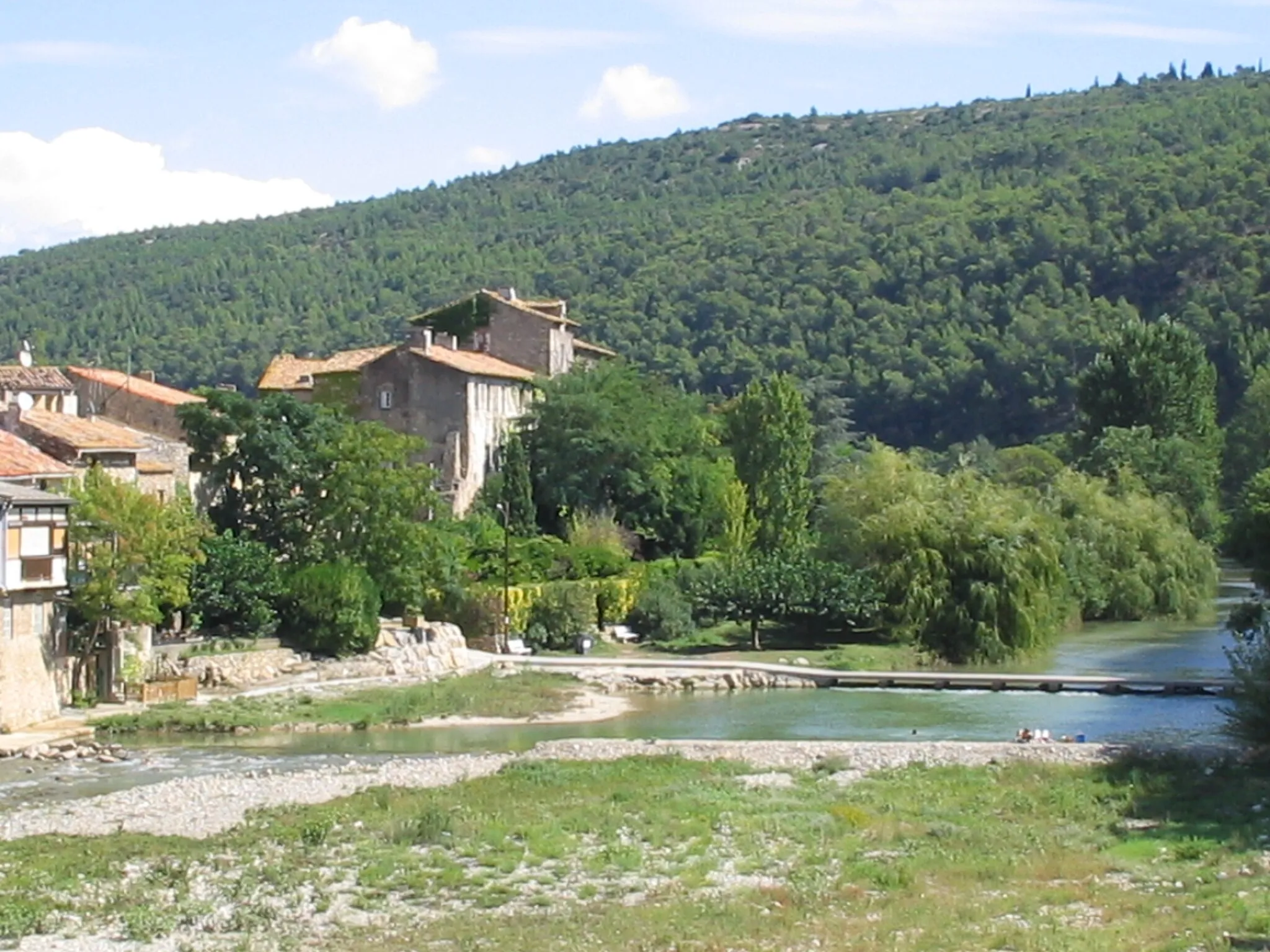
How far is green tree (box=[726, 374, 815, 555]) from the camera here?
248ft

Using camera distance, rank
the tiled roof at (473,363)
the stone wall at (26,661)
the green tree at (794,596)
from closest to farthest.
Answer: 1. the stone wall at (26,661)
2. the green tree at (794,596)
3. the tiled roof at (473,363)

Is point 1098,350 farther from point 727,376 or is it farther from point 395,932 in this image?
point 395,932

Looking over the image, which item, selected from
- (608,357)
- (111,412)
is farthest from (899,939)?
(608,357)

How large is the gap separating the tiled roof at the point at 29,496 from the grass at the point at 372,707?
5025mm

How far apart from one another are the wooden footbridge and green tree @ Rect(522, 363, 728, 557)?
1447 centimetres

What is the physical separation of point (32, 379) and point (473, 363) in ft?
55.6

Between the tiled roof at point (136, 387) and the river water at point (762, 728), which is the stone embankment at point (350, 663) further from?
the tiled roof at point (136, 387)

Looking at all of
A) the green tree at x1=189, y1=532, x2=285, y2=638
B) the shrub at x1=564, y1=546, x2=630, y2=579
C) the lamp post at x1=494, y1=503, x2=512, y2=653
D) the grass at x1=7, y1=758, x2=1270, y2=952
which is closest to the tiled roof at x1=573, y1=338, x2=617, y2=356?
the lamp post at x1=494, y1=503, x2=512, y2=653

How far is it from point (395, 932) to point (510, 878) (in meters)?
3.38

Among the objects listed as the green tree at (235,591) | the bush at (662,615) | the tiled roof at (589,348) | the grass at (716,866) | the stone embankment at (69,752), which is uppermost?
the tiled roof at (589,348)

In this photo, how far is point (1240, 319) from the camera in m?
137

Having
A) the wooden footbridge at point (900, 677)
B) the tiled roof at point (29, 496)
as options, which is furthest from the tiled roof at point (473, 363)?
the tiled roof at point (29, 496)

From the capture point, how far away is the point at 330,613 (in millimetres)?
55312

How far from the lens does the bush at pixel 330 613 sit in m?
55.3
